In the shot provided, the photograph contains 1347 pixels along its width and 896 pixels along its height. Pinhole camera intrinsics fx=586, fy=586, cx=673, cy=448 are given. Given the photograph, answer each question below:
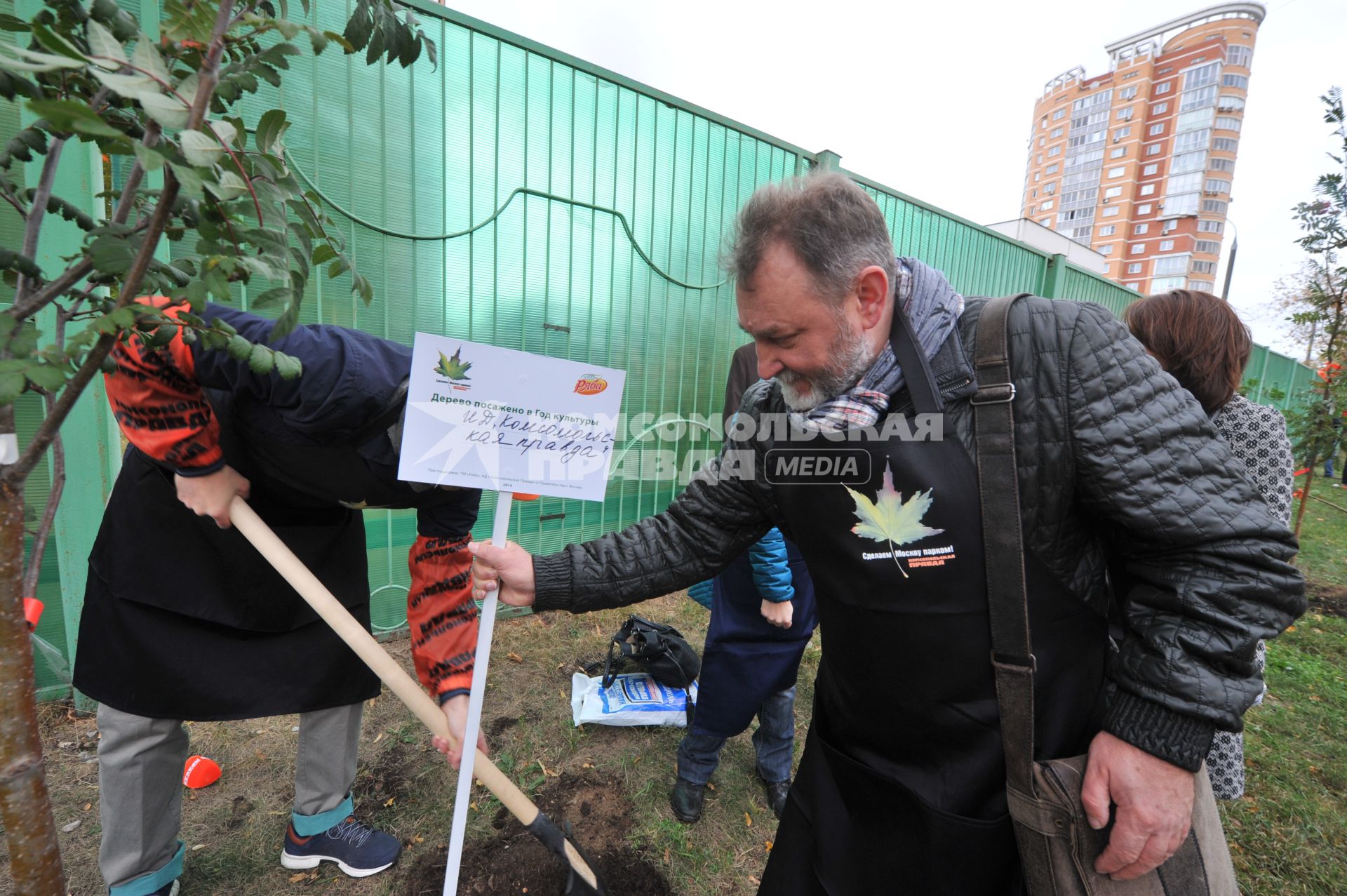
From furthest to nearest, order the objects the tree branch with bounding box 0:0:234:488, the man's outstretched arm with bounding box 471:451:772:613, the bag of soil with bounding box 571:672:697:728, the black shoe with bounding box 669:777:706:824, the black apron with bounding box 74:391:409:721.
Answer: the bag of soil with bounding box 571:672:697:728 < the black shoe with bounding box 669:777:706:824 < the black apron with bounding box 74:391:409:721 < the man's outstretched arm with bounding box 471:451:772:613 < the tree branch with bounding box 0:0:234:488

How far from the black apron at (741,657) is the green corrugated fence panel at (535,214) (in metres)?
1.51

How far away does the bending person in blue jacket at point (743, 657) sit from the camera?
2.27m

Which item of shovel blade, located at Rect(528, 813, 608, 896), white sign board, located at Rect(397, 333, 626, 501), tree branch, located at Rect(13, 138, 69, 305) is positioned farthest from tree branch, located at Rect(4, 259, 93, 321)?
shovel blade, located at Rect(528, 813, 608, 896)

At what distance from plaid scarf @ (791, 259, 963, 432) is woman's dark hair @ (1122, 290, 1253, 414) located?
1258 millimetres

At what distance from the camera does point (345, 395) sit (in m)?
1.47

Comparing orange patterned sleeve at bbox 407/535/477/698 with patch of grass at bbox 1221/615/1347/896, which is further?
patch of grass at bbox 1221/615/1347/896

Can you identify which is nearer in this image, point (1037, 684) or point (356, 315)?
point (1037, 684)

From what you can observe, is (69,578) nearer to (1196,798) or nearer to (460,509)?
(460,509)

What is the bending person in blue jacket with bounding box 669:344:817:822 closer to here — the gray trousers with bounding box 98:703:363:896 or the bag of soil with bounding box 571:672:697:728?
the bag of soil with bounding box 571:672:697:728

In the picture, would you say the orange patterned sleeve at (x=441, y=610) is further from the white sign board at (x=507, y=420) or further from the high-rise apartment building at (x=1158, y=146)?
the high-rise apartment building at (x=1158, y=146)

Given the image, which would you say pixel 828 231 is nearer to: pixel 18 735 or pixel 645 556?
pixel 645 556

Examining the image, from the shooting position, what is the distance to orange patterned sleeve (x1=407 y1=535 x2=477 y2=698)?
1814mm

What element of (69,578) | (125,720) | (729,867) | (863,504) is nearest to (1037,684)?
(863,504)

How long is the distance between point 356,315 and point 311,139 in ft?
2.91
